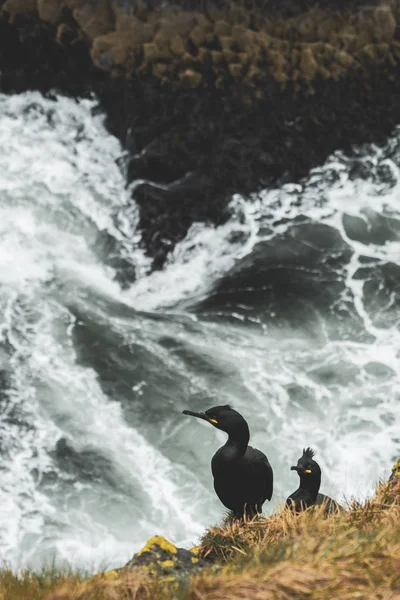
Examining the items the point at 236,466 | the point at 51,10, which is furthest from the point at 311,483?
the point at 51,10

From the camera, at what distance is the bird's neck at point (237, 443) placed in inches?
220

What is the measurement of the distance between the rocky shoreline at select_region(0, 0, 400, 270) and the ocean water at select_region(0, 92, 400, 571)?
48 cm

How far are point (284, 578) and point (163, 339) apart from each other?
8296 mm

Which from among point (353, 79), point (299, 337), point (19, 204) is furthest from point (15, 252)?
point (353, 79)

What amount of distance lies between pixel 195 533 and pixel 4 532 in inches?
84.8

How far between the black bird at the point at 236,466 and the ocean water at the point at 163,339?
3.83 meters

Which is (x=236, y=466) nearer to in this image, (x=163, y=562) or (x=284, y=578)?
(x=163, y=562)

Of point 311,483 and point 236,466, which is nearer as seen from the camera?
point 236,466

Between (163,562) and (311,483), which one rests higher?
(311,483)

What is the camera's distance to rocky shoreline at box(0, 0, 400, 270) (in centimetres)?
1541

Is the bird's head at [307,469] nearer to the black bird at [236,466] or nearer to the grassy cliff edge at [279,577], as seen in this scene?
the black bird at [236,466]

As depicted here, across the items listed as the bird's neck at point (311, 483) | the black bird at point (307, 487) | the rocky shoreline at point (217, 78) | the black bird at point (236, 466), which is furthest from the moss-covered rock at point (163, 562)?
the rocky shoreline at point (217, 78)

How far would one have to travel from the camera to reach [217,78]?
16203 millimetres

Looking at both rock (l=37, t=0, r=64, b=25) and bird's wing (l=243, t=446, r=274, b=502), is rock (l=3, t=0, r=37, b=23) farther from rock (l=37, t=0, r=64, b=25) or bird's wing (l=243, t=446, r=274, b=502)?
bird's wing (l=243, t=446, r=274, b=502)
